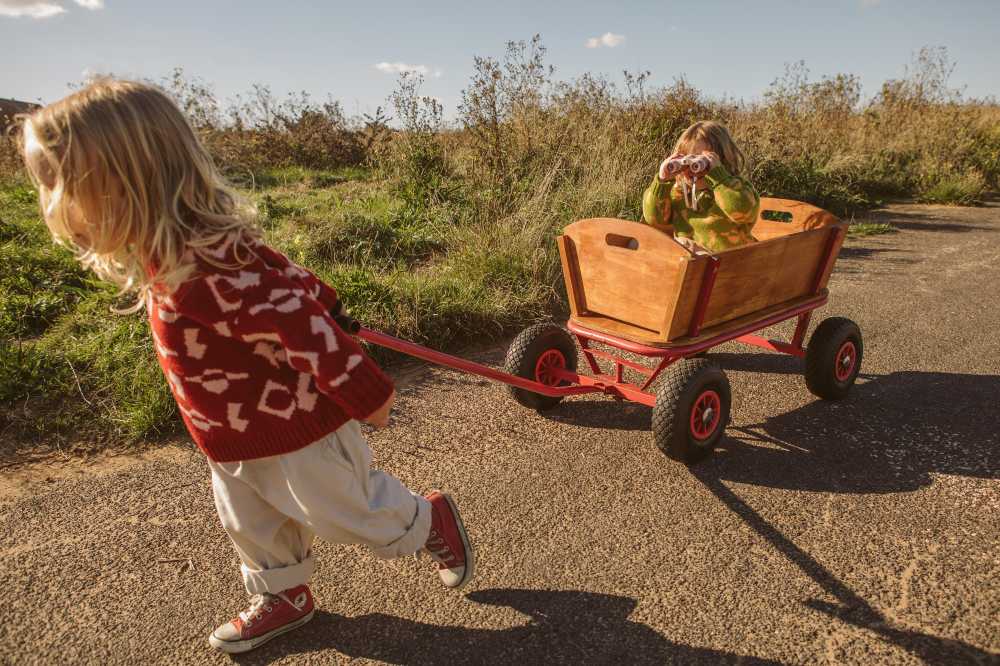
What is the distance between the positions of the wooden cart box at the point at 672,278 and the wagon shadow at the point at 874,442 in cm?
61

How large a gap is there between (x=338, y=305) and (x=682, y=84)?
27.2 ft

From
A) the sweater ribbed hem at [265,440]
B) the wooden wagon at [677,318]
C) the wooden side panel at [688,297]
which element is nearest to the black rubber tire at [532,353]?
the wooden wagon at [677,318]

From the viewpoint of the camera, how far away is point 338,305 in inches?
83.4

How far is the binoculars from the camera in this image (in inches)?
140

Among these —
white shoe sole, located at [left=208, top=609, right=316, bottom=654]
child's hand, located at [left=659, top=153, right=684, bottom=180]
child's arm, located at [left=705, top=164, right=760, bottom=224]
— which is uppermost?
child's hand, located at [left=659, top=153, right=684, bottom=180]

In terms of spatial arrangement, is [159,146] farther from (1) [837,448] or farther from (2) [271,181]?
(2) [271,181]

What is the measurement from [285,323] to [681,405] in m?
1.88

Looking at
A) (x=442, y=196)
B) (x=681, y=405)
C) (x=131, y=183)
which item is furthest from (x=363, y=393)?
(x=442, y=196)

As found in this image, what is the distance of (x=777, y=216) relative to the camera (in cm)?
434

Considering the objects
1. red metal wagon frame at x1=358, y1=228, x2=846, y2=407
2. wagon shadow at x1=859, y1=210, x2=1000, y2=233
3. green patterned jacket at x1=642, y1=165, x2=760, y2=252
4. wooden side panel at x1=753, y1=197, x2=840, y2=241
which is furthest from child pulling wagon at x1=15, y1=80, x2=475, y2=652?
wagon shadow at x1=859, y1=210, x2=1000, y2=233

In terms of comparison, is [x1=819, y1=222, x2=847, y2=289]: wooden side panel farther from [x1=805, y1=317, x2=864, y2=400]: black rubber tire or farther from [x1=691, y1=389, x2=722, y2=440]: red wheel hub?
[x1=691, y1=389, x2=722, y2=440]: red wheel hub

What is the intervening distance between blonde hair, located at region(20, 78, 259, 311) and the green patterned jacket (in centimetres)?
260

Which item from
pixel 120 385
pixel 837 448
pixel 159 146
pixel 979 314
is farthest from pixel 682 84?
pixel 159 146

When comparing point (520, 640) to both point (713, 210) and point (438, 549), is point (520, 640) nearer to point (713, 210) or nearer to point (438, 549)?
point (438, 549)
